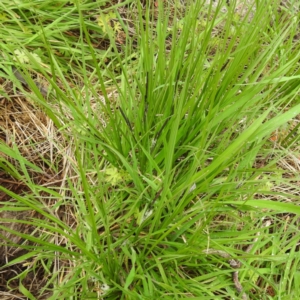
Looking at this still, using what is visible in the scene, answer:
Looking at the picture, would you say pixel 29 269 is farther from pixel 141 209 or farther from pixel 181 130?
pixel 181 130

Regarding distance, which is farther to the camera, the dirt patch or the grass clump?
the dirt patch

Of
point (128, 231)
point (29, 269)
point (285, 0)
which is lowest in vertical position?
point (29, 269)

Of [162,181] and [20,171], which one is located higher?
[162,181]

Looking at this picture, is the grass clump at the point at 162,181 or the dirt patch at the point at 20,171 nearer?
the grass clump at the point at 162,181

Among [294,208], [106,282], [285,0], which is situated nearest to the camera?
[294,208]

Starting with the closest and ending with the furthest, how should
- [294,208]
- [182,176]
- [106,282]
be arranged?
[294,208]
[106,282]
[182,176]

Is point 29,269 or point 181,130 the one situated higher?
point 181,130

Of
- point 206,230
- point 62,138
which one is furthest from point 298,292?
point 62,138

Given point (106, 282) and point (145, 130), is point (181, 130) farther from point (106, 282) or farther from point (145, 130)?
point (106, 282)

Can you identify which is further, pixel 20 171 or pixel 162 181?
pixel 20 171

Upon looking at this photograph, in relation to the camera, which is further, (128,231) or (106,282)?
(128,231)

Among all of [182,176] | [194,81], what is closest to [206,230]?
[182,176]
